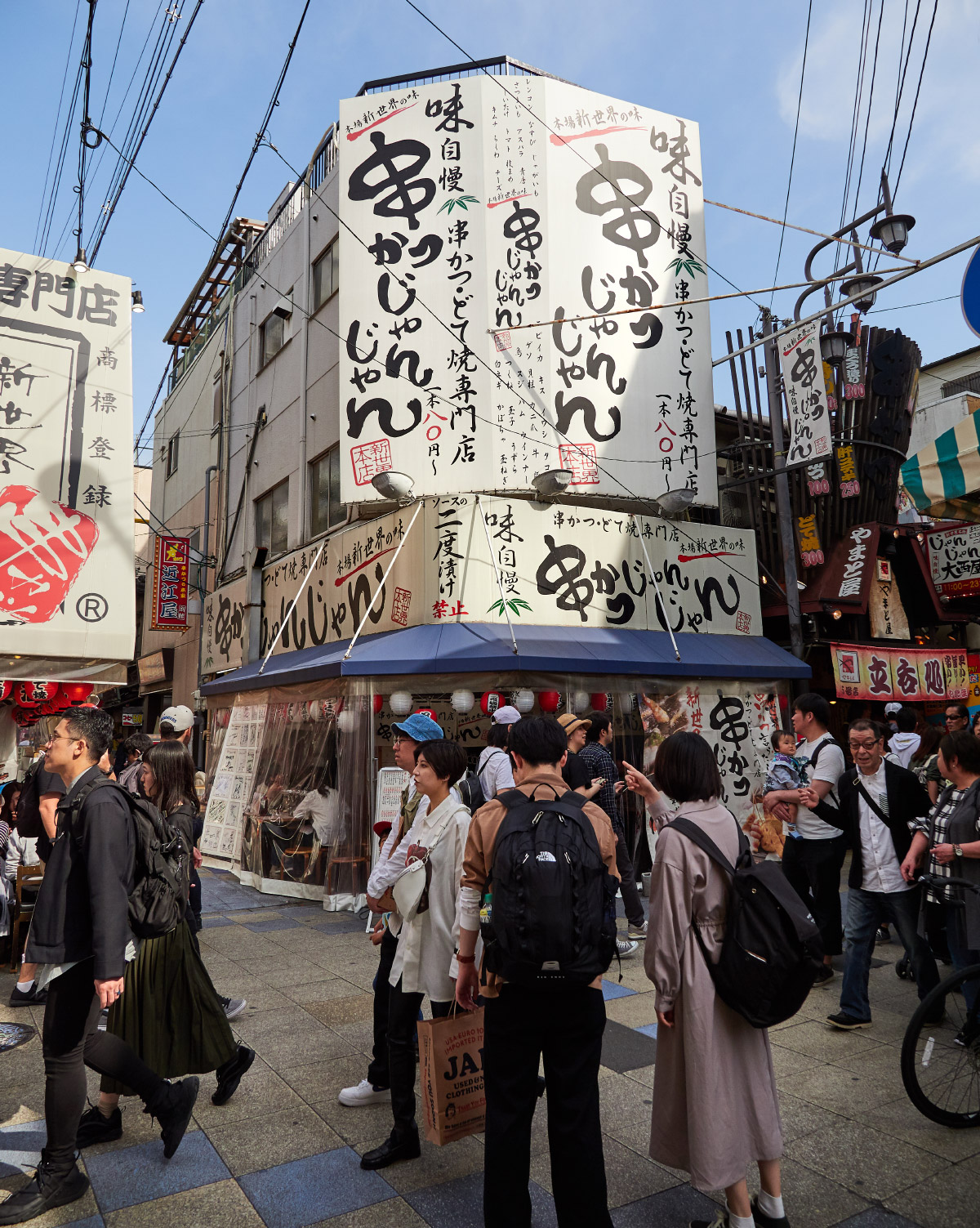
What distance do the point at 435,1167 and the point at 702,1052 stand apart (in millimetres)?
1461

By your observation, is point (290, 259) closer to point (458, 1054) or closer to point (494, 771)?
point (494, 771)

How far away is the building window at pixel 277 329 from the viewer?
15.3 metres

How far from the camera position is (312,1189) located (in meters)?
3.38

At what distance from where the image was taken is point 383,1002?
4176 mm

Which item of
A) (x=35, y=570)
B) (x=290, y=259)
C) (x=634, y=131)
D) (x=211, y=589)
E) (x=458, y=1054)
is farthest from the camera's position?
(x=211, y=589)

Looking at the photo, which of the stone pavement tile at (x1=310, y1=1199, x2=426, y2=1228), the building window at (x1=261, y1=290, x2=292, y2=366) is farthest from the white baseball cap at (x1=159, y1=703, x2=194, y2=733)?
the building window at (x1=261, y1=290, x2=292, y2=366)

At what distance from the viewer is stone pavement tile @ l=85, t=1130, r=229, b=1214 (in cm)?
335

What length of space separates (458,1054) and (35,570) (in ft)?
22.9

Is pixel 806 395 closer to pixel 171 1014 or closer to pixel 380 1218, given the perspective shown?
pixel 171 1014

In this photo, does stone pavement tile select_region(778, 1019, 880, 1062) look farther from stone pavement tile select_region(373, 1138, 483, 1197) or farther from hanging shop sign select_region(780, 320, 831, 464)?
hanging shop sign select_region(780, 320, 831, 464)

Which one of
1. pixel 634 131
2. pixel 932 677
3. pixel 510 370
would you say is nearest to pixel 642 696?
pixel 510 370

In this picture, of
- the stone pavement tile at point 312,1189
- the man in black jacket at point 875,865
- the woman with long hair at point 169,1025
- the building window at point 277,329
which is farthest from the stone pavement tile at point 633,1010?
the building window at point 277,329

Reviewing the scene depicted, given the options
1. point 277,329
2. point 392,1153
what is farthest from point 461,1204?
point 277,329

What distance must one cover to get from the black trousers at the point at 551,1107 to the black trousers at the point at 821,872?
3.57m
